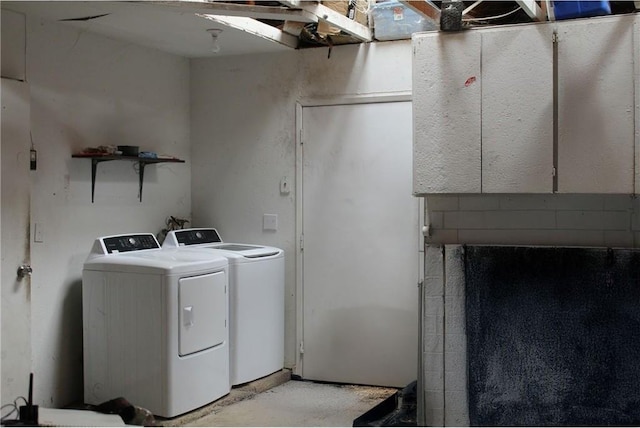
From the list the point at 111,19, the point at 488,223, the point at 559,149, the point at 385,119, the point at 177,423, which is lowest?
the point at 177,423

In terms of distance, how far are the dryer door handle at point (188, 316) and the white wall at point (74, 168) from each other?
0.84m

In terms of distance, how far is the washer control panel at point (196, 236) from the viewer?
5121mm

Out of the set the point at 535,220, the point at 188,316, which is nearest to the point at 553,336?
the point at 535,220

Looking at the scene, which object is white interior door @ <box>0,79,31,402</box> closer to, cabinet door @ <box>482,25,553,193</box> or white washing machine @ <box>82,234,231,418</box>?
white washing machine @ <box>82,234,231,418</box>

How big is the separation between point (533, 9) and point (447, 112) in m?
0.67

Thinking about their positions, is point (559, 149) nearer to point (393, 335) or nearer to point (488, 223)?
point (488, 223)

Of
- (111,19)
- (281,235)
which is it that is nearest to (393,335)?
(281,235)

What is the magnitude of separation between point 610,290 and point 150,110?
332cm

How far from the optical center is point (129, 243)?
15.5ft

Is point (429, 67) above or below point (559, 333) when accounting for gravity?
above

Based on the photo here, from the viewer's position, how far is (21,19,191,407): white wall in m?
4.30

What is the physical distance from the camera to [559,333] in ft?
12.8

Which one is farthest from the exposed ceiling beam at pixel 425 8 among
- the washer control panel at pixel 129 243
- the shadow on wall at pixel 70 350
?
the shadow on wall at pixel 70 350

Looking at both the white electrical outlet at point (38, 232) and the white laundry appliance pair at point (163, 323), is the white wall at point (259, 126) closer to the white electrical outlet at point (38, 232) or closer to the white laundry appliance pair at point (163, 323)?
the white laundry appliance pair at point (163, 323)
